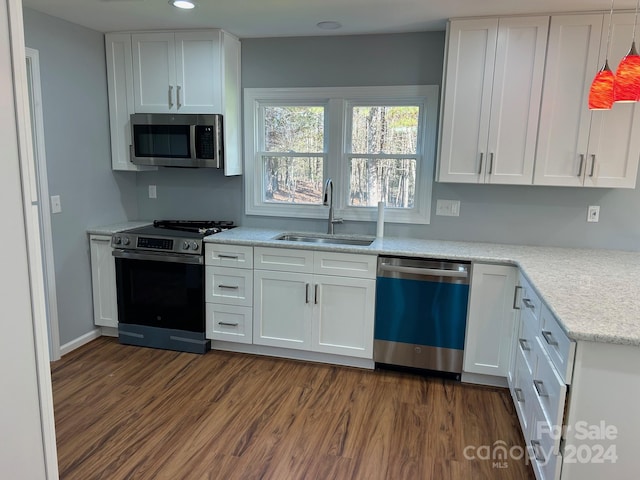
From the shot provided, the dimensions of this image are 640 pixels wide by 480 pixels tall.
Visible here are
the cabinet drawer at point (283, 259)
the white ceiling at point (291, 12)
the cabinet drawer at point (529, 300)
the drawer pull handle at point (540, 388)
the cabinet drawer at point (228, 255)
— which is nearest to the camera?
the drawer pull handle at point (540, 388)

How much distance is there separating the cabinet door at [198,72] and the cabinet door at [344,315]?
1.59 m

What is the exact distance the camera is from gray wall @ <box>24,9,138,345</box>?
3129mm

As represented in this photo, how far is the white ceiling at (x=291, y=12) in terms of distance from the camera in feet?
8.81

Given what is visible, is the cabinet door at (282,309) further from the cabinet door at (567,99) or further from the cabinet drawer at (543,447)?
the cabinet door at (567,99)

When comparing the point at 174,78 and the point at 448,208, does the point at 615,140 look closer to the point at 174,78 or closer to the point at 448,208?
the point at 448,208

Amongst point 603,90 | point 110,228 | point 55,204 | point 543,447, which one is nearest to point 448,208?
point 603,90

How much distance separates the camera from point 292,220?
12.4 ft

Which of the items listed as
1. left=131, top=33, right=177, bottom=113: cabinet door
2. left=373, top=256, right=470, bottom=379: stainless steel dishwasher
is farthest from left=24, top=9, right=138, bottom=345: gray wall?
left=373, top=256, right=470, bottom=379: stainless steel dishwasher


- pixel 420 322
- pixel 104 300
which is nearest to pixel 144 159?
pixel 104 300

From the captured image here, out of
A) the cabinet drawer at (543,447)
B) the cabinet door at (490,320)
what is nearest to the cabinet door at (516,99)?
the cabinet door at (490,320)

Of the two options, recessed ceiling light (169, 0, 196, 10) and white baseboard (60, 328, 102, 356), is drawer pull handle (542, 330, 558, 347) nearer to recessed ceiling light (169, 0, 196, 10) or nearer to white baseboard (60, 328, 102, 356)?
recessed ceiling light (169, 0, 196, 10)

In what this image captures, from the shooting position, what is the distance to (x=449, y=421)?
8.61 ft

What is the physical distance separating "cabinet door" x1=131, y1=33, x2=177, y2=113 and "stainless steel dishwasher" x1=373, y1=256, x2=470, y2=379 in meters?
2.10

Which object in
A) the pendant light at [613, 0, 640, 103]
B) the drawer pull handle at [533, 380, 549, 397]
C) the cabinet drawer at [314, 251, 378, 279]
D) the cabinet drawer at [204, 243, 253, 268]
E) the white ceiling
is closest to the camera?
the pendant light at [613, 0, 640, 103]
